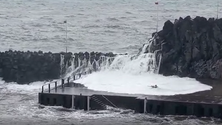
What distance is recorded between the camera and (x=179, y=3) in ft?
462

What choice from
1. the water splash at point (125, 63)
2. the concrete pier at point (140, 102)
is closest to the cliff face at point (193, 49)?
the water splash at point (125, 63)

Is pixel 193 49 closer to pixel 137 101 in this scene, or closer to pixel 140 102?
pixel 137 101

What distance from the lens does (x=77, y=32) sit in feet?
314

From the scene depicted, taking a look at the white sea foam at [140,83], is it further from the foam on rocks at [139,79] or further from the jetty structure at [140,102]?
the jetty structure at [140,102]

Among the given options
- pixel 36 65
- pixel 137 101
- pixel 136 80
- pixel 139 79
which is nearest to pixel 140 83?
pixel 136 80

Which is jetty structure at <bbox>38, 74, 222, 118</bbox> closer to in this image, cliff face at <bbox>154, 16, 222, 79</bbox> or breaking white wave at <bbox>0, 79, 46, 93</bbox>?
cliff face at <bbox>154, 16, 222, 79</bbox>

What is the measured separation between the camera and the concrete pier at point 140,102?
1932 inches

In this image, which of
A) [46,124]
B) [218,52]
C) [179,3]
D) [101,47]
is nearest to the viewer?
[46,124]

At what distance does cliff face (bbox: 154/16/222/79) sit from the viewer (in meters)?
58.9

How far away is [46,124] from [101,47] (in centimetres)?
3651

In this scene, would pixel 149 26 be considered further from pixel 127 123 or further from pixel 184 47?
pixel 127 123

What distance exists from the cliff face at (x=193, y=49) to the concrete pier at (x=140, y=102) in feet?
21.1

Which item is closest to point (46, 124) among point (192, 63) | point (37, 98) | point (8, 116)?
point (8, 116)

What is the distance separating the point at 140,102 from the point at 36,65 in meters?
19.0
